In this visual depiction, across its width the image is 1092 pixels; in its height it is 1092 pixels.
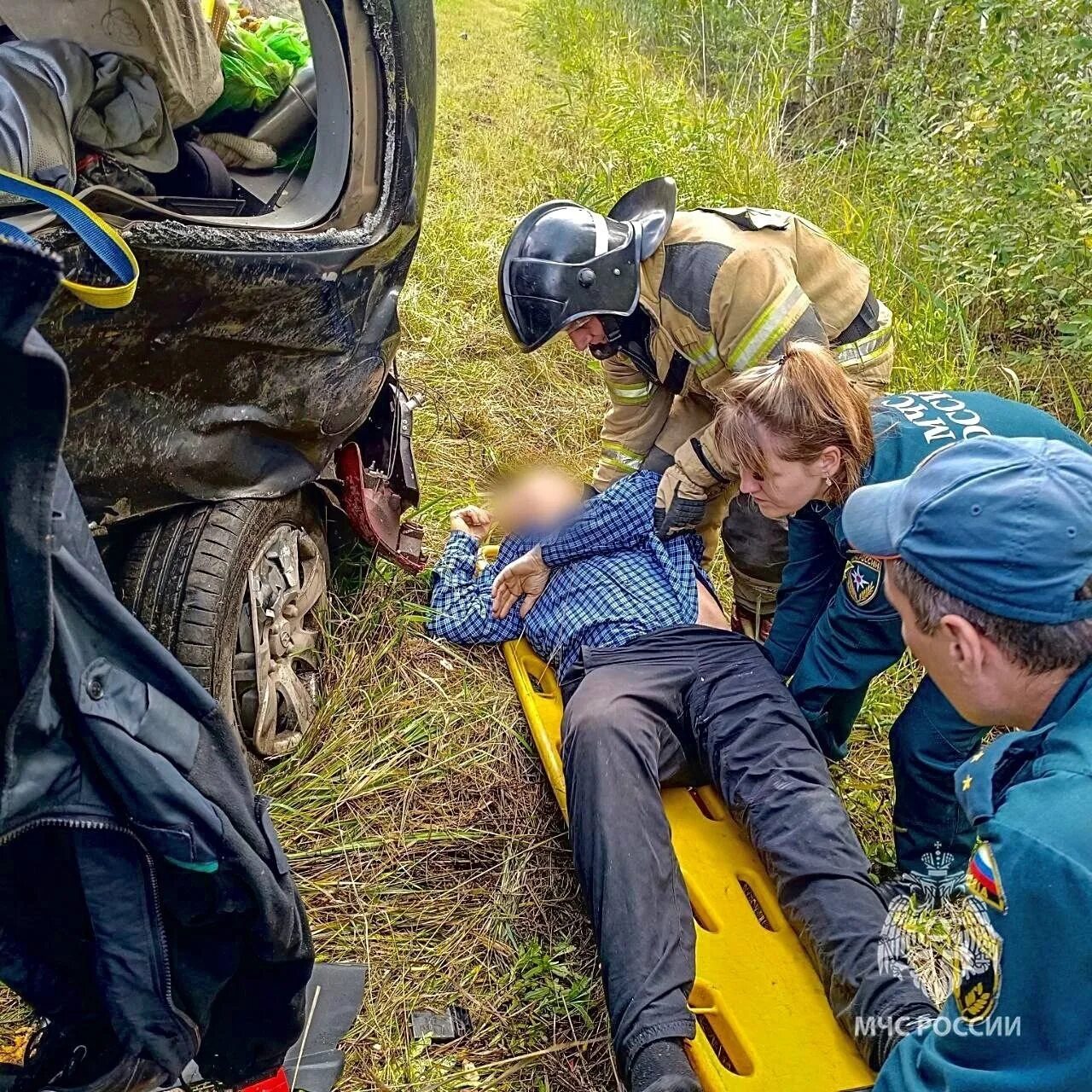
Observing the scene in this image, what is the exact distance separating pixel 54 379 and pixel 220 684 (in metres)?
1.41

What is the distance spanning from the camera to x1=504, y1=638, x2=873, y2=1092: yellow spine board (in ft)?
6.20

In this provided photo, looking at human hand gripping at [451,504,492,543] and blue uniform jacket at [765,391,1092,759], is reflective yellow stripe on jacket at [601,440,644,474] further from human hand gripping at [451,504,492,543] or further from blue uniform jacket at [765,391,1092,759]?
blue uniform jacket at [765,391,1092,759]

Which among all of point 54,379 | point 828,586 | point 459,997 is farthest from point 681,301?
point 54,379

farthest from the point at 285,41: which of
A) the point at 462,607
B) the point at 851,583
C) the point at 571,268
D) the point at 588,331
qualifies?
the point at 851,583

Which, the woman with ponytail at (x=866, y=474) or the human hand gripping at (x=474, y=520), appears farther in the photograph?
the human hand gripping at (x=474, y=520)

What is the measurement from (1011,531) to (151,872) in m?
1.20

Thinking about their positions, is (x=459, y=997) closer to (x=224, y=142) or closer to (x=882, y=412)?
(x=882, y=412)

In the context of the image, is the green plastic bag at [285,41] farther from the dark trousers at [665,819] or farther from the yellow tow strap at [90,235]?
the dark trousers at [665,819]

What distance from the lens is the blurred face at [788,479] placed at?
2.31m

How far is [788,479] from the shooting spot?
7.70ft

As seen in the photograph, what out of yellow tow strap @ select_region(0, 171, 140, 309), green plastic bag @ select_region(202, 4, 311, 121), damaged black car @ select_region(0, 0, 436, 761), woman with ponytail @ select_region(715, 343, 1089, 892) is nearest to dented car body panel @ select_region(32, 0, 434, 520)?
damaged black car @ select_region(0, 0, 436, 761)

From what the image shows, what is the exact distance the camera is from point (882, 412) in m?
2.40

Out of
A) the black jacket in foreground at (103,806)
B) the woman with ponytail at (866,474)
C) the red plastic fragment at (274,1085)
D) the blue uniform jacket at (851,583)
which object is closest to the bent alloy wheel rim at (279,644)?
the red plastic fragment at (274,1085)

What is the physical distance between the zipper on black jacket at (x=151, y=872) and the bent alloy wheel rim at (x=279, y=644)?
3.70 feet
